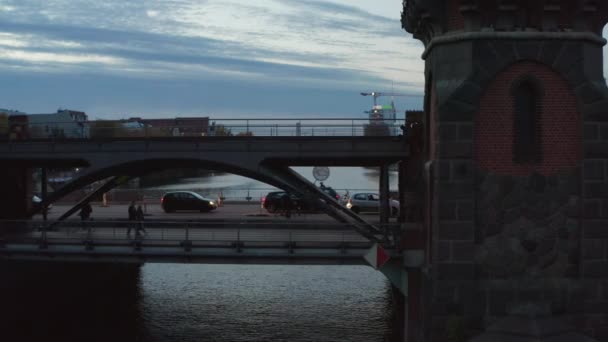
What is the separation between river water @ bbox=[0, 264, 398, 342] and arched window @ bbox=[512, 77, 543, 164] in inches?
441

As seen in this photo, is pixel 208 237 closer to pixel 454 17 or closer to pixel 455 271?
pixel 455 271

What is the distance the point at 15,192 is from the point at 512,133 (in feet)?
78.9

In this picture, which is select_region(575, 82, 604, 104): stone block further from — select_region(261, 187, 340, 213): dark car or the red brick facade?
select_region(261, 187, 340, 213): dark car

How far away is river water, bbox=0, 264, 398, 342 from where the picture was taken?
25.9 meters

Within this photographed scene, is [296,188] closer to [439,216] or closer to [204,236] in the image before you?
[204,236]

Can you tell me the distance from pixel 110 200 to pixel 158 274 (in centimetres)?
1737

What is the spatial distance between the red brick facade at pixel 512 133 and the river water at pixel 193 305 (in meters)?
11.0

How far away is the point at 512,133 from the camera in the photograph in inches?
658

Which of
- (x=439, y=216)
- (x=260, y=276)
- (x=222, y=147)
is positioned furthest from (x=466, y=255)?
(x=260, y=276)

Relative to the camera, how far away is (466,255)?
16.7 meters

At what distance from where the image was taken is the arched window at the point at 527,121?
16703 millimetres

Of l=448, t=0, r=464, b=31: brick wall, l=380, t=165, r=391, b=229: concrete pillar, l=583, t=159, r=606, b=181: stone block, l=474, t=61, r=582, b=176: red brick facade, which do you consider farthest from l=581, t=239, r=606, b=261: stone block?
l=380, t=165, r=391, b=229: concrete pillar

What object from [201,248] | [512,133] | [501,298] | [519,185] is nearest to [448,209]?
[519,185]

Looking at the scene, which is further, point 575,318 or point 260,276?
point 260,276
